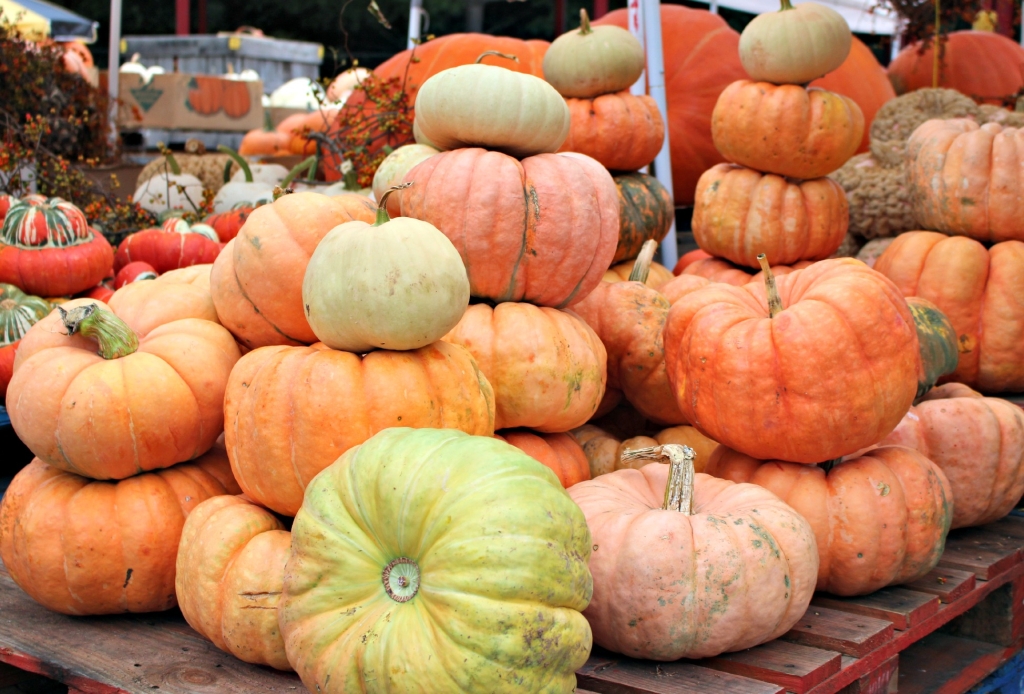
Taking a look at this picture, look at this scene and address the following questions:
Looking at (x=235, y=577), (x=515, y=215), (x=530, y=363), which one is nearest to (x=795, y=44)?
(x=515, y=215)

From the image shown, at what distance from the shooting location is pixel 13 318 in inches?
133

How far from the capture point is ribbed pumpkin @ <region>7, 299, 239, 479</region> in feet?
6.81

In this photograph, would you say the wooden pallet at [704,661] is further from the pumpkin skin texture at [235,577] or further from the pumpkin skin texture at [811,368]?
the pumpkin skin texture at [811,368]

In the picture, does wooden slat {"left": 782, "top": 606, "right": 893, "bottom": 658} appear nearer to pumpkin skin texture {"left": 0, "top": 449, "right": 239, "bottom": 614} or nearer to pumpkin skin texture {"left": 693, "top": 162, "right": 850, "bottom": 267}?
pumpkin skin texture {"left": 0, "top": 449, "right": 239, "bottom": 614}

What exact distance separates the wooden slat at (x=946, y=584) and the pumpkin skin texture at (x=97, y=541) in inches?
69.8

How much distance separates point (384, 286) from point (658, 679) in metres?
0.95

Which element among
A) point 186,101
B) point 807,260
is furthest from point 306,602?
point 186,101

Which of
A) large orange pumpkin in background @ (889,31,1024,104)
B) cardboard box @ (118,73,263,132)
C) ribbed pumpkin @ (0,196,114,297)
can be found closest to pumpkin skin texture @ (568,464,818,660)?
ribbed pumpkin @ (0,196,114,297)

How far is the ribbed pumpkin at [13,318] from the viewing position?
325 cm

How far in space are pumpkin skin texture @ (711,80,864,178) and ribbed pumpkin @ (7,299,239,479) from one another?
206cm

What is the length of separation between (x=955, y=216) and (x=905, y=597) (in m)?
1.50

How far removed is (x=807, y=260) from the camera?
11.6 ft

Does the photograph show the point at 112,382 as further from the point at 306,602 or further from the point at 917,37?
the point at 917,37

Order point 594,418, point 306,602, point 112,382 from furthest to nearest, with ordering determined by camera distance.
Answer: point 594,418 < point 112,382 < point 306,602
